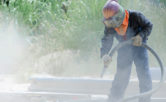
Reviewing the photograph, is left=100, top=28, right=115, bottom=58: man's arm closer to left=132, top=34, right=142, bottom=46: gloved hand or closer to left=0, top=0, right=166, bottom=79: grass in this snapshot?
left=132, top=34, right=142, bottom=46: gloved hand

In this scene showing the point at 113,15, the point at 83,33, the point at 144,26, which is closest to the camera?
the point at 113,15

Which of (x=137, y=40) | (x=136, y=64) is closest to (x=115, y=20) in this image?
(x=137, y=40)

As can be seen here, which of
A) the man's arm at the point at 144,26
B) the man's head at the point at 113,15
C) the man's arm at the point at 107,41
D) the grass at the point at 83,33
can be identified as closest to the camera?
the man's head at the point at 113,15

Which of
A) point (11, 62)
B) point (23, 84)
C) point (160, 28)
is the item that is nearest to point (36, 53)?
point (11, 62)

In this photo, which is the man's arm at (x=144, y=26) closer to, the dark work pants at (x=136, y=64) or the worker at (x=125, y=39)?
the worker at (x=125, y=39)

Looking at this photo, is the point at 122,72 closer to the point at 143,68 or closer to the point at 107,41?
the point at 143,68

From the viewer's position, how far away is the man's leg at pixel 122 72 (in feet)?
15.1

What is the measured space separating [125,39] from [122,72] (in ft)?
1.36

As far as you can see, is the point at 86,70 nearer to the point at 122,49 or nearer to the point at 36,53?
the point at 36,53

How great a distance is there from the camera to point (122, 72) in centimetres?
469

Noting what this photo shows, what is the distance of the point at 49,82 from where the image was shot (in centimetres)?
590

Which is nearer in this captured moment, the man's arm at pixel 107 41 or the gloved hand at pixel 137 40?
the gloved hand at pixel 137 40

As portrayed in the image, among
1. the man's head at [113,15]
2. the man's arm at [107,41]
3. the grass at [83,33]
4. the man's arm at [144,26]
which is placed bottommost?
the grass at [83,33]

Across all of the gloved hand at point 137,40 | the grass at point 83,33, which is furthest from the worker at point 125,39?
the grass at point 83,33
